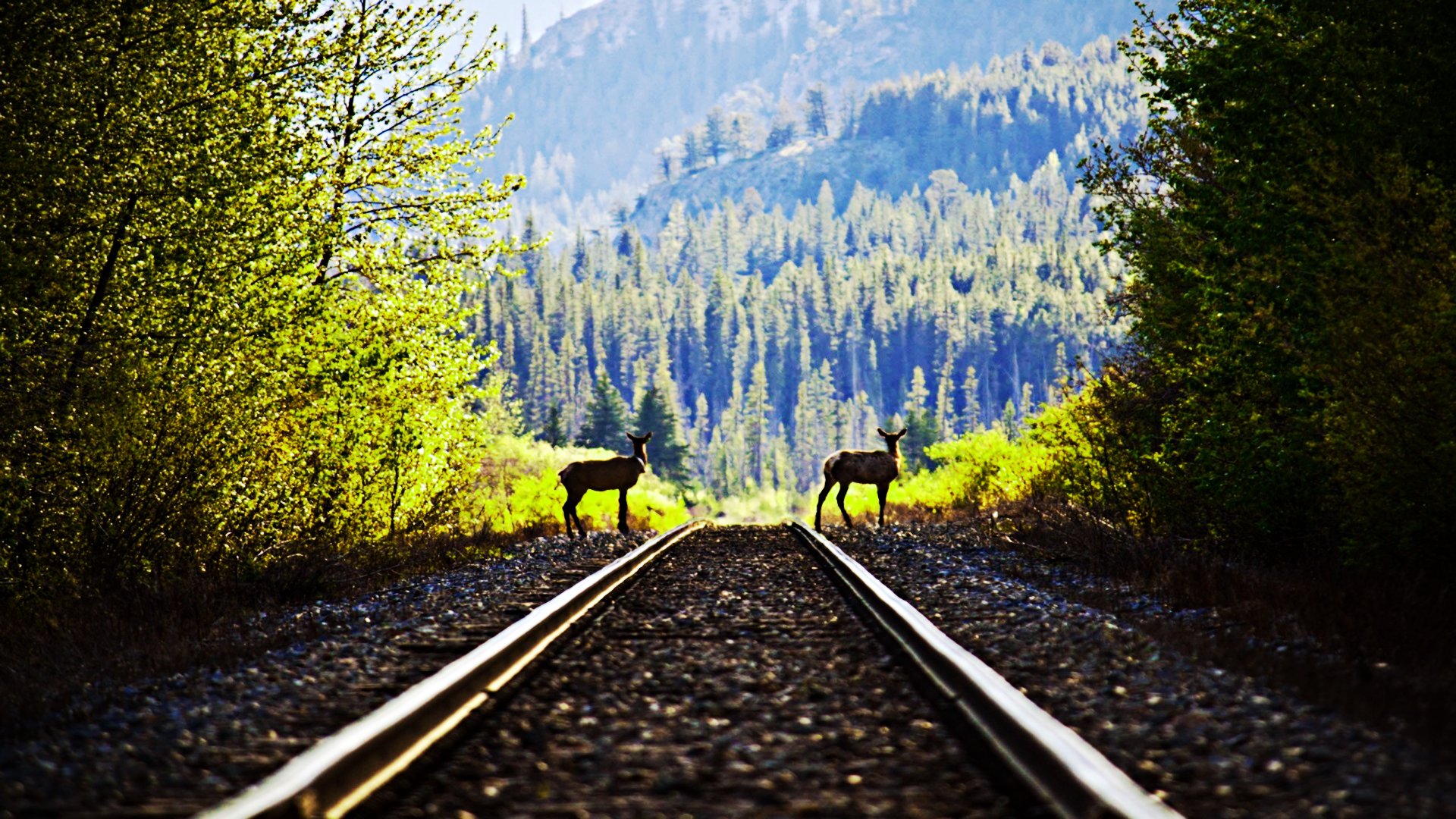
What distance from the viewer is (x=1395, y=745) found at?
3922 mm

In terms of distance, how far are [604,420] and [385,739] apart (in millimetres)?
74078

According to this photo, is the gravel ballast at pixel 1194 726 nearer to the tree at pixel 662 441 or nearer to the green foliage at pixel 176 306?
the green foliage at pixel 176 306

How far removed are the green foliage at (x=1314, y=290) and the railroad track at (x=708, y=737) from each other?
11.8 ft

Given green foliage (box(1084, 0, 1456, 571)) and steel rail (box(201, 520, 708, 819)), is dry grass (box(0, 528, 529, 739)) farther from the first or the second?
green foliage (box(1084, 0, 1456, 571))

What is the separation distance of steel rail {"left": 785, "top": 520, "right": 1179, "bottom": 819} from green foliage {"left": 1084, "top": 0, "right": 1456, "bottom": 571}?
366 cm

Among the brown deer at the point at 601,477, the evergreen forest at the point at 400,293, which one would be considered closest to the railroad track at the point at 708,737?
the evergreen forest at the point at 400,293

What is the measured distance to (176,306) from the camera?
935 centimetres

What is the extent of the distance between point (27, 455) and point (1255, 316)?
9.96 meters

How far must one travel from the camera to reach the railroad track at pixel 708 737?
11.0 feet

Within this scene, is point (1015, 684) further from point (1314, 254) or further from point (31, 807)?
point (1314, 254)

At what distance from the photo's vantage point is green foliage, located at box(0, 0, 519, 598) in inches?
324

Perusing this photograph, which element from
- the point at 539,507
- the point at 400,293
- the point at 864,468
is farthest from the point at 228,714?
the point at 539,507

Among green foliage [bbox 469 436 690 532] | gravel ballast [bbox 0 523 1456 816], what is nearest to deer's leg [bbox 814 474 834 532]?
green foliage [bbox 469 436 690 532]

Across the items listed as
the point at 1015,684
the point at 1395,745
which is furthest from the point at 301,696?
the point at 1395,745
